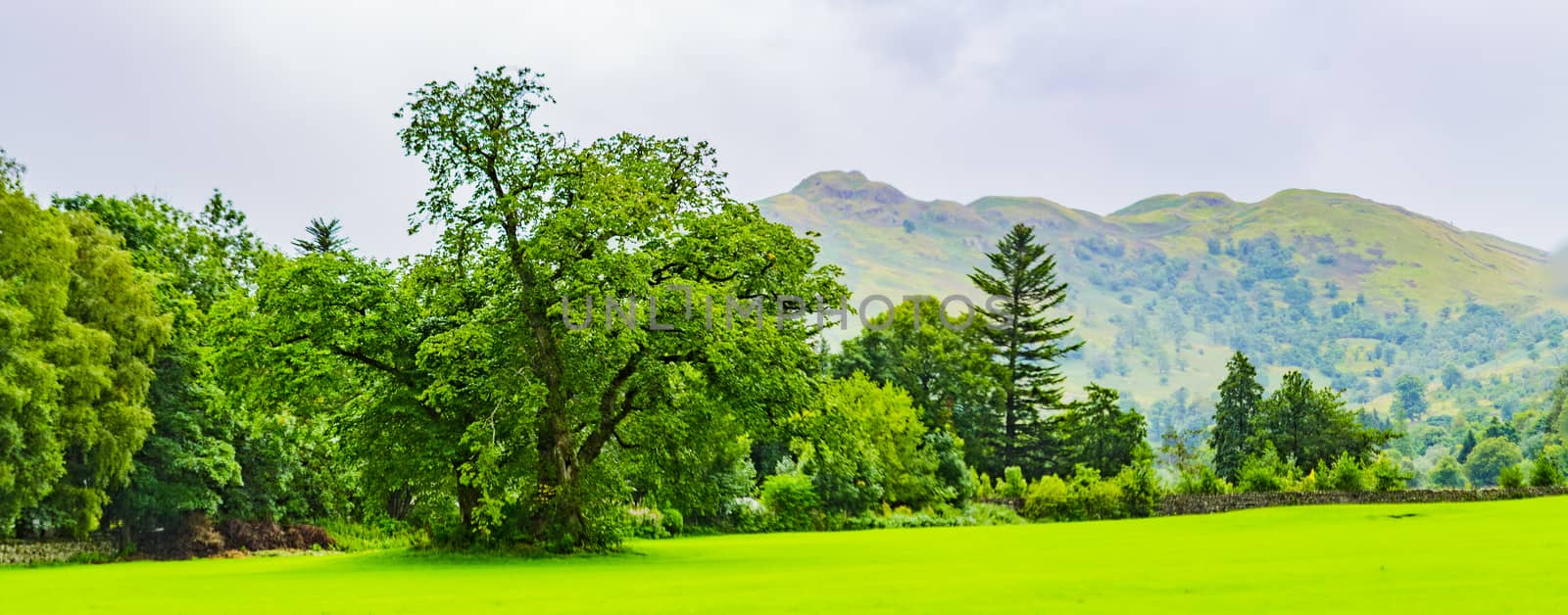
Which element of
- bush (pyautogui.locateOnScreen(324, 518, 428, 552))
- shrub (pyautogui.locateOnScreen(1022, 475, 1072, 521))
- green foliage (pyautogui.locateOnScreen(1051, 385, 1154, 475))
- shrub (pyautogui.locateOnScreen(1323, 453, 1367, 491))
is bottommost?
bush (pyautogui.locateOnScreen(324, 518, 428, 552))

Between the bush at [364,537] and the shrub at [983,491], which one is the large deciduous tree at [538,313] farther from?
the shrub at [983,491]

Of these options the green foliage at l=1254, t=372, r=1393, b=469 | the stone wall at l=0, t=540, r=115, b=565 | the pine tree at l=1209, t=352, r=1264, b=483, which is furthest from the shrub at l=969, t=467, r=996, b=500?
the stone wall at l=0, t=540, r=115, b=565

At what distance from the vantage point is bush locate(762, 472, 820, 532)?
36438 mm

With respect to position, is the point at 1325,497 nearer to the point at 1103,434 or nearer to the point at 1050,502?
the point at 1050,502

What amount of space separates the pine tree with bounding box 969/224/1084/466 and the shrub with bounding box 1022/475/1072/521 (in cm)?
2002

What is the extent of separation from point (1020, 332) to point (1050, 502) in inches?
1006

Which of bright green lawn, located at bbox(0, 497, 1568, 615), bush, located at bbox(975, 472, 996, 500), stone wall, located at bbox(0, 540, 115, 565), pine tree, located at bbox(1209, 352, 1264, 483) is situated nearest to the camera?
bright green lawn, located at bbox(0, 497, 1568, 615)

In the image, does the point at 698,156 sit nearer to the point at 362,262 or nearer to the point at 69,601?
the point at 362,262

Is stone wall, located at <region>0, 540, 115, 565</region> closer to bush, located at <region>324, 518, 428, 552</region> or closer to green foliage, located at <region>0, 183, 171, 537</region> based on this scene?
green foliage, located at <region>0, 183, 171, 537</region>

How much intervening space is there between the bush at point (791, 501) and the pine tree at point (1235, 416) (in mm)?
29787

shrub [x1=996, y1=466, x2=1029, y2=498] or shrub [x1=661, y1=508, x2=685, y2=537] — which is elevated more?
shrub [x1=996, y1=466, x2=1029, y2=498]

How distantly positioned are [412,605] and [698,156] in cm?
1273

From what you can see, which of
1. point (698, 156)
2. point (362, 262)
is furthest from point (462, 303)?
point (698, 156)

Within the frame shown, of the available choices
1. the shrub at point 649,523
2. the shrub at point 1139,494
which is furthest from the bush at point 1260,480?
the shrub at point 649,523
